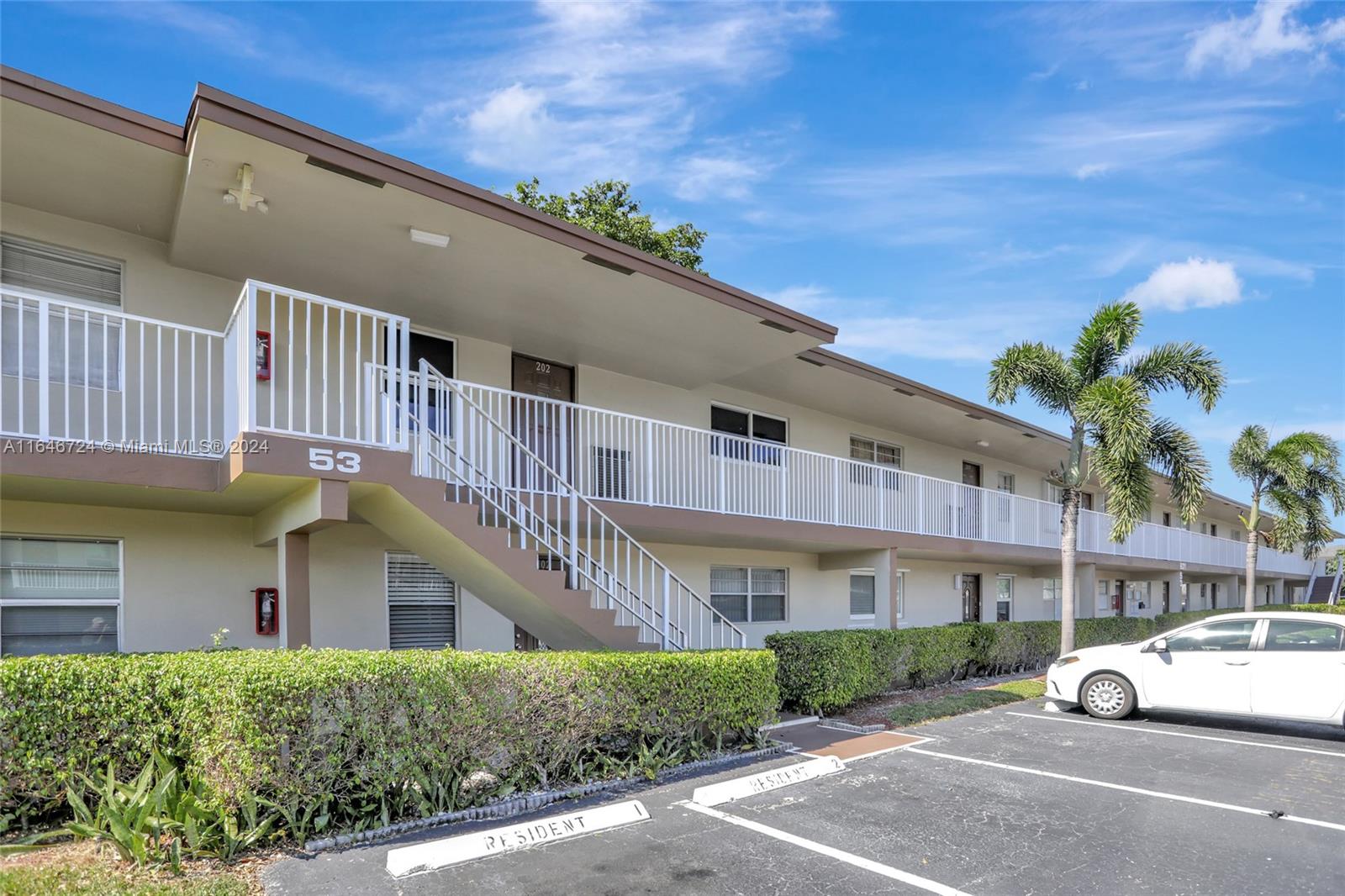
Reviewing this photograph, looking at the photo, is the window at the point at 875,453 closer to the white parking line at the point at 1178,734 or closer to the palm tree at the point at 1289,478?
the white parking line at the point at 1178,734

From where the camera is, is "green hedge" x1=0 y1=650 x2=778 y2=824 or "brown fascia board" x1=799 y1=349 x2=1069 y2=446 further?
"brown fascia board" x1=799 y1=349 x2=1069 y2=446

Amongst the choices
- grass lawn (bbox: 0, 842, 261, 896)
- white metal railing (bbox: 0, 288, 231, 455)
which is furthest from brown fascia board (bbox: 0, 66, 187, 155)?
→ grass lawn (bbox: 0, 842, 261, 896)

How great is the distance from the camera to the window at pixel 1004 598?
2166 centimetres

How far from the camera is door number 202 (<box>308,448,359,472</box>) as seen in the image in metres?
6.94

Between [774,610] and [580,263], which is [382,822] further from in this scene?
[774,610]

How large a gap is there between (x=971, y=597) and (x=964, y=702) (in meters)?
8.59

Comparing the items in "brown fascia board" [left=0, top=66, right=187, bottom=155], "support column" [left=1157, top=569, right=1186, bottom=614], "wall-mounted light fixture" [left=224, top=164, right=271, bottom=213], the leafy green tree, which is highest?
the leafy green tree

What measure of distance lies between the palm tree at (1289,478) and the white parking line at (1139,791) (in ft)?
70.2

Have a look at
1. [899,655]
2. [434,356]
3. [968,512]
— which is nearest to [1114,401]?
[968,512]

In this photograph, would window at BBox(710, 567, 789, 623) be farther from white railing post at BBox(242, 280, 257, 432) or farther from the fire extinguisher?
white railing post at BBox(242, 280, 257, 432)

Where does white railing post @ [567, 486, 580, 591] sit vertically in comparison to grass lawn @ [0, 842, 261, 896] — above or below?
above

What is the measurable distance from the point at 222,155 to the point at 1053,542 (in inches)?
737

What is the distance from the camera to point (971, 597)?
67.9 ft

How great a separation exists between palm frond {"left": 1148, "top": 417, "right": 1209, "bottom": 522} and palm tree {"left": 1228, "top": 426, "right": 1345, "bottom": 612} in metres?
12.1
